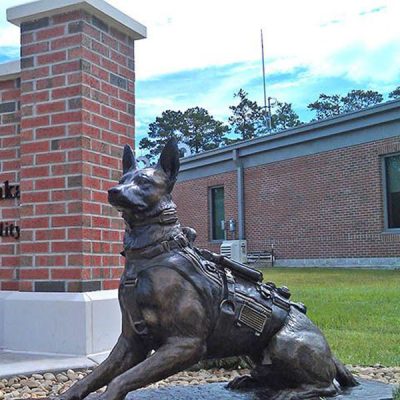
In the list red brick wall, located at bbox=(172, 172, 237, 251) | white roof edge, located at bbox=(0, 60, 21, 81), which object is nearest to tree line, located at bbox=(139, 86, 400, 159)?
red brick wall, located at bbox=(172, 172, 237, 251)

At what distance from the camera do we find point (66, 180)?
503cm

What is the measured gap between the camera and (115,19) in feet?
17.6

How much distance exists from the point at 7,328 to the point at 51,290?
502mm

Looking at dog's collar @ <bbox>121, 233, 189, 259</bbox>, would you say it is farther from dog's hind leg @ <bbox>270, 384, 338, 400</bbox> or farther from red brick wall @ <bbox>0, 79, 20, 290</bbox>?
red brick wall @ <bbox>0, 79, 20, 290</bbox>

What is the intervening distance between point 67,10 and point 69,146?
1124mm

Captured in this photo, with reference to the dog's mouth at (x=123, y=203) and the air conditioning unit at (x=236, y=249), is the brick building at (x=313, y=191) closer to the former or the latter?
the air conditioning unit at (x=236, y=249)

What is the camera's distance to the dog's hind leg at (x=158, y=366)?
2232mm

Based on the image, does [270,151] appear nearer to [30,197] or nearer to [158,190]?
[30,197]

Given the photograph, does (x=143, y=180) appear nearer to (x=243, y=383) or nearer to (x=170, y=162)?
(x=170, y=162)

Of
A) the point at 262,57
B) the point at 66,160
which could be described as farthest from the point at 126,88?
the point at 262,57

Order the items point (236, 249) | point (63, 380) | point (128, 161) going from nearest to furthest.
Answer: point (128, 161) → point (63, 380) → point (236, 249)

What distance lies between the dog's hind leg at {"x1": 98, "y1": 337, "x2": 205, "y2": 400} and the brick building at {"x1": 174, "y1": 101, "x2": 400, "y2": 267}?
14537 millimetres

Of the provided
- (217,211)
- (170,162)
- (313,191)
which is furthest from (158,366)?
(217,211)

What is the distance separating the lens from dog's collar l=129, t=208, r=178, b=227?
7.84 feet
